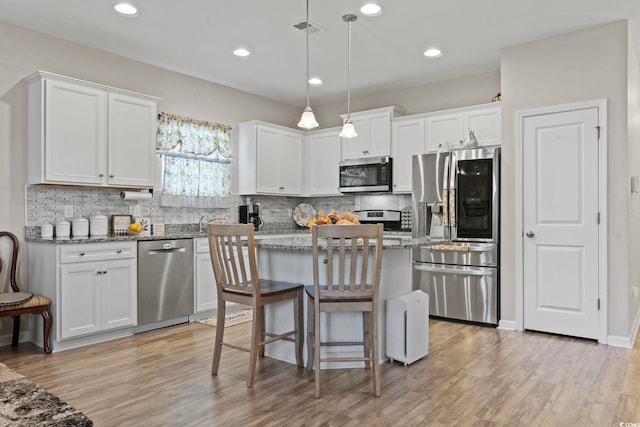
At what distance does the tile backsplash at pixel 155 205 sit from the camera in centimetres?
406

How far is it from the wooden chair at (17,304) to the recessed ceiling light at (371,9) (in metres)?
3.45

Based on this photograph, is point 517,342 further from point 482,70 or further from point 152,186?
point 152,186

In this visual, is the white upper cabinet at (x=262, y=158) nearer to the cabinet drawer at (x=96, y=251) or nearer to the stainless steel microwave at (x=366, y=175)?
the stainless steel microwave at (x=366, y=175)

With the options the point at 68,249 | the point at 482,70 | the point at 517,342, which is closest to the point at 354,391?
the point at 517,342

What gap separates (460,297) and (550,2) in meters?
2.75

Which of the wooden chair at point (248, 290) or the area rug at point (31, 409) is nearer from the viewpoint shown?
the area rug at point (31, 409)

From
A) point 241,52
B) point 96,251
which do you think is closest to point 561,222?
point 241,52

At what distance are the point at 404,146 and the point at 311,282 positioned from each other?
2.79m

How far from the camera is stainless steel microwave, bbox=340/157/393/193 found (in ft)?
18.4

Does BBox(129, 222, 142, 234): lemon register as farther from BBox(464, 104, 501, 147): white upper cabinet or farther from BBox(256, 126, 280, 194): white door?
BBox(464, 104, 501, 147): white upper cabinet

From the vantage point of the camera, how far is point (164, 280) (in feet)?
14.4

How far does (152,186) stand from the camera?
4621 mm

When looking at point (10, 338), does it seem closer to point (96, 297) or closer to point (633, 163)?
point (96, 297)

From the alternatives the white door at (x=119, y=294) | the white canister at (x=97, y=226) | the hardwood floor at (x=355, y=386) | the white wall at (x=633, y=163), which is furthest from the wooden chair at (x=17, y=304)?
the white wall at (x=633, y=163)
